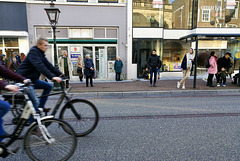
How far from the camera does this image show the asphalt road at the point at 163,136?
9.03ft

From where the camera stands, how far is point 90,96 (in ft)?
25.5

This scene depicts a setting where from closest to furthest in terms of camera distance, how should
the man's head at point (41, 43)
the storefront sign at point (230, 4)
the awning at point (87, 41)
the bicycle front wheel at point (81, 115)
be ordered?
the man's head at point (41, 43) → the bicycle front wheel at point (81, 115) → the awning at point (87, 41) → the storefront sign at point (230, 4)

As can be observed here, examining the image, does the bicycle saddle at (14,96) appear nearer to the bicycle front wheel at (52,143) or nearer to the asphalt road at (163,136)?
the bicycle front wheel at (52,143)

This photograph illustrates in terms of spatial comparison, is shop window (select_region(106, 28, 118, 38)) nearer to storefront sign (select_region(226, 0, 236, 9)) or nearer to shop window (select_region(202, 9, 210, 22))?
shop window (select_region(202, 9, 210, 22))

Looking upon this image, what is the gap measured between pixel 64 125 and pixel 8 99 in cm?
117

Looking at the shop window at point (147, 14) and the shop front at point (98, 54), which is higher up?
the shop window at point (147, 14)

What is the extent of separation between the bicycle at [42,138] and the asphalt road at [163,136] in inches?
8.6

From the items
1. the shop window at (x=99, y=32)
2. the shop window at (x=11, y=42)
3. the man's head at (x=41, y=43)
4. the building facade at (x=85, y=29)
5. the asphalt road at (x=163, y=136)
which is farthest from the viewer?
the shop window at (x=99, y=32)

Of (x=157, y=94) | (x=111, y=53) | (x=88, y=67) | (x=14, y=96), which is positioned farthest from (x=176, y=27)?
(x=14, y=96)

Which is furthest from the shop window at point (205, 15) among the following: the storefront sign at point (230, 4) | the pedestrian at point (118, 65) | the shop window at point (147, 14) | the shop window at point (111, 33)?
the pedestrian at point (118, 65)

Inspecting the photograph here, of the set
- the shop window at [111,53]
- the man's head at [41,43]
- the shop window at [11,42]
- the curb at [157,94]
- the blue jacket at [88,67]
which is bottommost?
the curb at [157,94]

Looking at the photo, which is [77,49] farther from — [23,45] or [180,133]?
[180,133]

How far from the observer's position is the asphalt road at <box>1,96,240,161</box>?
275 cm

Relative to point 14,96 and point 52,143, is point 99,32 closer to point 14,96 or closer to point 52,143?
point 14,96
